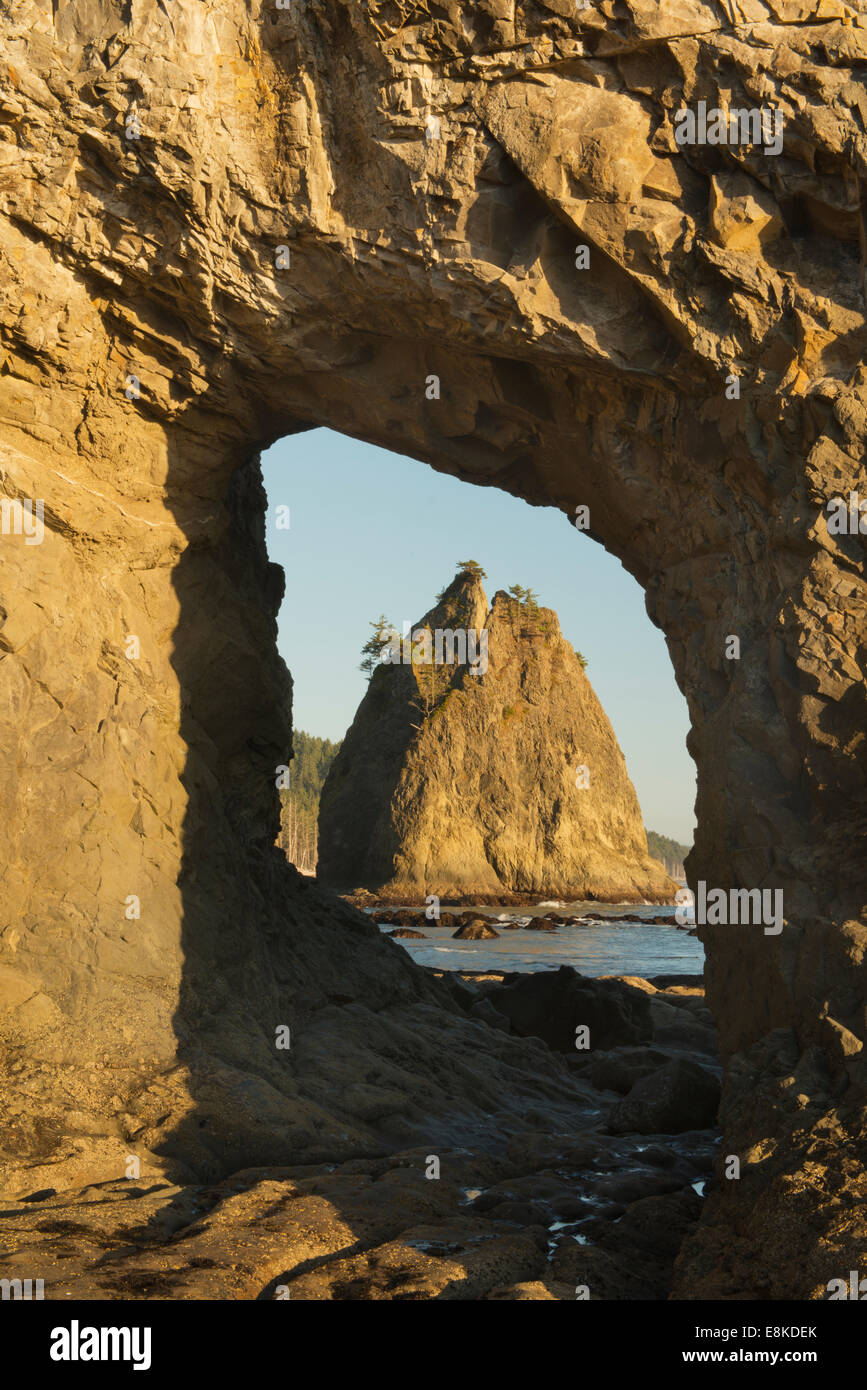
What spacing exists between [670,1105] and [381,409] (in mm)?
7055

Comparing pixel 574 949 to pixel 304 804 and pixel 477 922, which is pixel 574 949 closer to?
pixel 477 922

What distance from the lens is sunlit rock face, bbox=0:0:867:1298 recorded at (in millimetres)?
7859

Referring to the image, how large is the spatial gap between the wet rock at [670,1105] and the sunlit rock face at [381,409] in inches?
58.0

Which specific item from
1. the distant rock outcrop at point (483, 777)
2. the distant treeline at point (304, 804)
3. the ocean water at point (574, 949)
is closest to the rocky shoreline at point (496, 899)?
the distant rock outcrop at point (483, 777)

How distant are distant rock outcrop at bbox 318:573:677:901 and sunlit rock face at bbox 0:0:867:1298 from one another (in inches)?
1417

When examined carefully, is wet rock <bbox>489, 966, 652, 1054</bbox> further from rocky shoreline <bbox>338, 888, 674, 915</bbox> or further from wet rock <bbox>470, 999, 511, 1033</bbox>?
Answer: rocky shoreline <bbox>338, 888, 674, 915</bbox>

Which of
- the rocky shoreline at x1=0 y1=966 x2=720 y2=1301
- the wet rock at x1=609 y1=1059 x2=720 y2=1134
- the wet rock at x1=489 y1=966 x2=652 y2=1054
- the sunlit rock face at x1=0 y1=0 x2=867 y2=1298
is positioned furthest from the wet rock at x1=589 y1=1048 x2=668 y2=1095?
the sunlit rock face at x1=0 y1=0 x2=867 y2=1298

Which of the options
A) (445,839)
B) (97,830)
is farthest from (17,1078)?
(445,839)

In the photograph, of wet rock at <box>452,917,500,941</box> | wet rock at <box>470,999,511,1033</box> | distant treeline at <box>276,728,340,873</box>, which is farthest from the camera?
distant treeline at <box>276,728,340,873</box>
